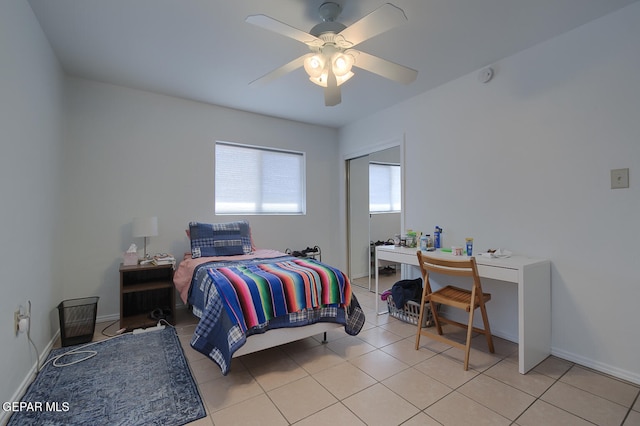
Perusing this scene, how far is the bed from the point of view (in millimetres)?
1920

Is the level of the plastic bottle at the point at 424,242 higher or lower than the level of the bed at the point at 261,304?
higher

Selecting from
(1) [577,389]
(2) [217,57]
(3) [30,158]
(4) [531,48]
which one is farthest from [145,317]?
(4) [531,48]

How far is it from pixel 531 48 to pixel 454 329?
2598 mm

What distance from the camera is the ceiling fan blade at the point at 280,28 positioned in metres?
1.56

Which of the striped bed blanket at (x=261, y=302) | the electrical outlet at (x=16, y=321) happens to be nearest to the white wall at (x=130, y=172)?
the striped bed blanket at (x=261, y=302)

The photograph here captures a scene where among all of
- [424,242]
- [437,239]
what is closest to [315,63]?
[424,242]

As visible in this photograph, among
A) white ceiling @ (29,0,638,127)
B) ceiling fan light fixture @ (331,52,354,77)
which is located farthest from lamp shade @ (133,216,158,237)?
ceiling fan light fixture @ (331,52,354,77)

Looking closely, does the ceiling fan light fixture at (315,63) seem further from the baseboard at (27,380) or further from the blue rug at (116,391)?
the baseboard at (27,380)

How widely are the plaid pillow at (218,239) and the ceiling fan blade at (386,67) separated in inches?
89.9

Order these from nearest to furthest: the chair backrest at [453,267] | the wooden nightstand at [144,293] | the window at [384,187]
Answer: the chair backrest at [453,267] < the wooden nightstand at [144,293] < the window at [384,187]

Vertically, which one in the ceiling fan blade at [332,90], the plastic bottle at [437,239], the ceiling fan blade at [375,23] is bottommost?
the plastic bottle at [437,239]

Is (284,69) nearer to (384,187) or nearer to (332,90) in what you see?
(332,90)

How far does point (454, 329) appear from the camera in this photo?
9.34ft

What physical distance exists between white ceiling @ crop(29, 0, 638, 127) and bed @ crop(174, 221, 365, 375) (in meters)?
1.86
